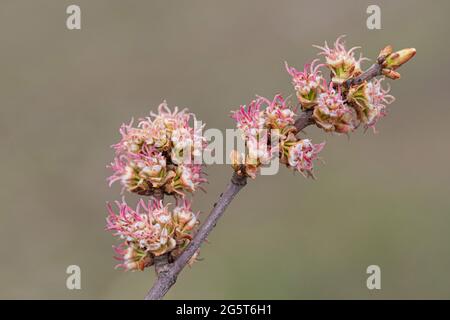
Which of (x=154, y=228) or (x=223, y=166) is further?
(x=223, y=166)

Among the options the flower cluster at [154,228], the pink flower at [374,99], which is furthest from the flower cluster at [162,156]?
the pink flower at [374,99]

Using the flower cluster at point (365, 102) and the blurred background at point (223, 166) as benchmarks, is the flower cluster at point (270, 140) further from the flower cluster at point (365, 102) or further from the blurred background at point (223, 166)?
the blurred background at point (223, 166)

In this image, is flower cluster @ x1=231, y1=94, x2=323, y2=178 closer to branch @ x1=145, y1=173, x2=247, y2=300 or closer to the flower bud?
branch @ x1=145, y1=173, x2=247, y2=300

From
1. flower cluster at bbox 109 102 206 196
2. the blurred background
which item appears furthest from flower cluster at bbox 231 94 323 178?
the blurred background

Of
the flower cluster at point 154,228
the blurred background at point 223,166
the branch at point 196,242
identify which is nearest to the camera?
the branch at point 196,242

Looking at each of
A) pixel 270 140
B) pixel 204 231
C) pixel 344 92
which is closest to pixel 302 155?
pixel 270 140

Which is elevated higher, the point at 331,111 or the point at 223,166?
the point at 223,166

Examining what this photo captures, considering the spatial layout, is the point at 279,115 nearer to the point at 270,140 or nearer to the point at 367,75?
the point at 270,140

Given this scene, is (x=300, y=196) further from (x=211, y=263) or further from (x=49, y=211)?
(x=49, y=211)
